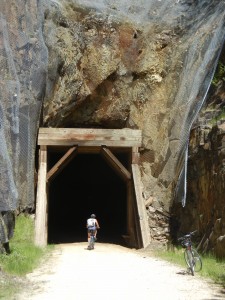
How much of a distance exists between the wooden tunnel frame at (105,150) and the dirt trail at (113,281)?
326 cm

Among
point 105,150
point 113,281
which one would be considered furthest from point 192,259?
point 105,150

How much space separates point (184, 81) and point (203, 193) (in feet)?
15.8

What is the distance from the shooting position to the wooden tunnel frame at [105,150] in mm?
15070

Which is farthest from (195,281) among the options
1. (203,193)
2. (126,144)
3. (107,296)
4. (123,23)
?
(123,23)

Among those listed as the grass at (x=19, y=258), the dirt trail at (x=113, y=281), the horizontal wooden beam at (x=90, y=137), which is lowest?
the dirt trail at (x=113, y=281)

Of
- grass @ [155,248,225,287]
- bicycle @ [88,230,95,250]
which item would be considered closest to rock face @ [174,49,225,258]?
grass @ [155,248,225,287]

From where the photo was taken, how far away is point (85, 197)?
984 inches

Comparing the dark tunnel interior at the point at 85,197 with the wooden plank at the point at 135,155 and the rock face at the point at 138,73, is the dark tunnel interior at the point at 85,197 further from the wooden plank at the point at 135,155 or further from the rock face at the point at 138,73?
the wooden plank at the point at 135,155

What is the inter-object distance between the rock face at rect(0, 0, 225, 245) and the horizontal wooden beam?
40cm

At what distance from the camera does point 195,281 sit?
808cm

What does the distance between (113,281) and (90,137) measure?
8230 mm

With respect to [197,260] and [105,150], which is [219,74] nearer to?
[105,150]

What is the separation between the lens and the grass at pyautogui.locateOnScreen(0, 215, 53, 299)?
24.1 feet

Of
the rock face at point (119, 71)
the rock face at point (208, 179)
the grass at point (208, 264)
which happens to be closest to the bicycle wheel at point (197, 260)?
the grass at point (208, 264)
